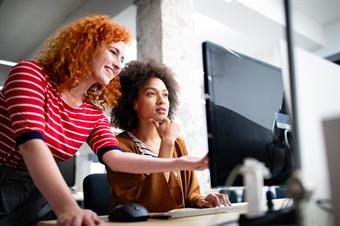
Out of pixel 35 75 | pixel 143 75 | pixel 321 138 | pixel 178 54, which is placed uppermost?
pixel 178 54

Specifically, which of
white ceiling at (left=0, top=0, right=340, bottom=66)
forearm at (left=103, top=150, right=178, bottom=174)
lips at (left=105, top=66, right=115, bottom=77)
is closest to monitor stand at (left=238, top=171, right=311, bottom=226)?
forearm at (left=103, top=150, right=178, bottom=174)

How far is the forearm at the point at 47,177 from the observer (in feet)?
2.09

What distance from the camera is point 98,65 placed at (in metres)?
1.00

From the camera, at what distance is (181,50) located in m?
2.43

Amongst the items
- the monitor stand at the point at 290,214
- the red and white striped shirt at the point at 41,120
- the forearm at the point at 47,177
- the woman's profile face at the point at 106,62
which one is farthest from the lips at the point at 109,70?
the monitor stand at the point at 290,214

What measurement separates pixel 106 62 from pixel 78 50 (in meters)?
0.09

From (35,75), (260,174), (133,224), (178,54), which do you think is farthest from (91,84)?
(178,54)

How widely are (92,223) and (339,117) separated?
44 cm

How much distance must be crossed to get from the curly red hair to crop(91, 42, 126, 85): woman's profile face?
1 cm

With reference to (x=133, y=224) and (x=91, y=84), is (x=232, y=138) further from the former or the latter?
(x=91, y=84)

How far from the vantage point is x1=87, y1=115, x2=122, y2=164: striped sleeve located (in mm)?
967

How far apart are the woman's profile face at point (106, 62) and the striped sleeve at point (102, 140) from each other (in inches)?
5.1

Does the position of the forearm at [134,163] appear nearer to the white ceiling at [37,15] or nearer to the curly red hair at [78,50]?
the curly red hair at [78,50]

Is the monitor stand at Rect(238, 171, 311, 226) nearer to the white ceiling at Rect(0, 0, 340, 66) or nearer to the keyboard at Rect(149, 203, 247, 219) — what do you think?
the keyboard at Rect(149, 203, 247, 219)
